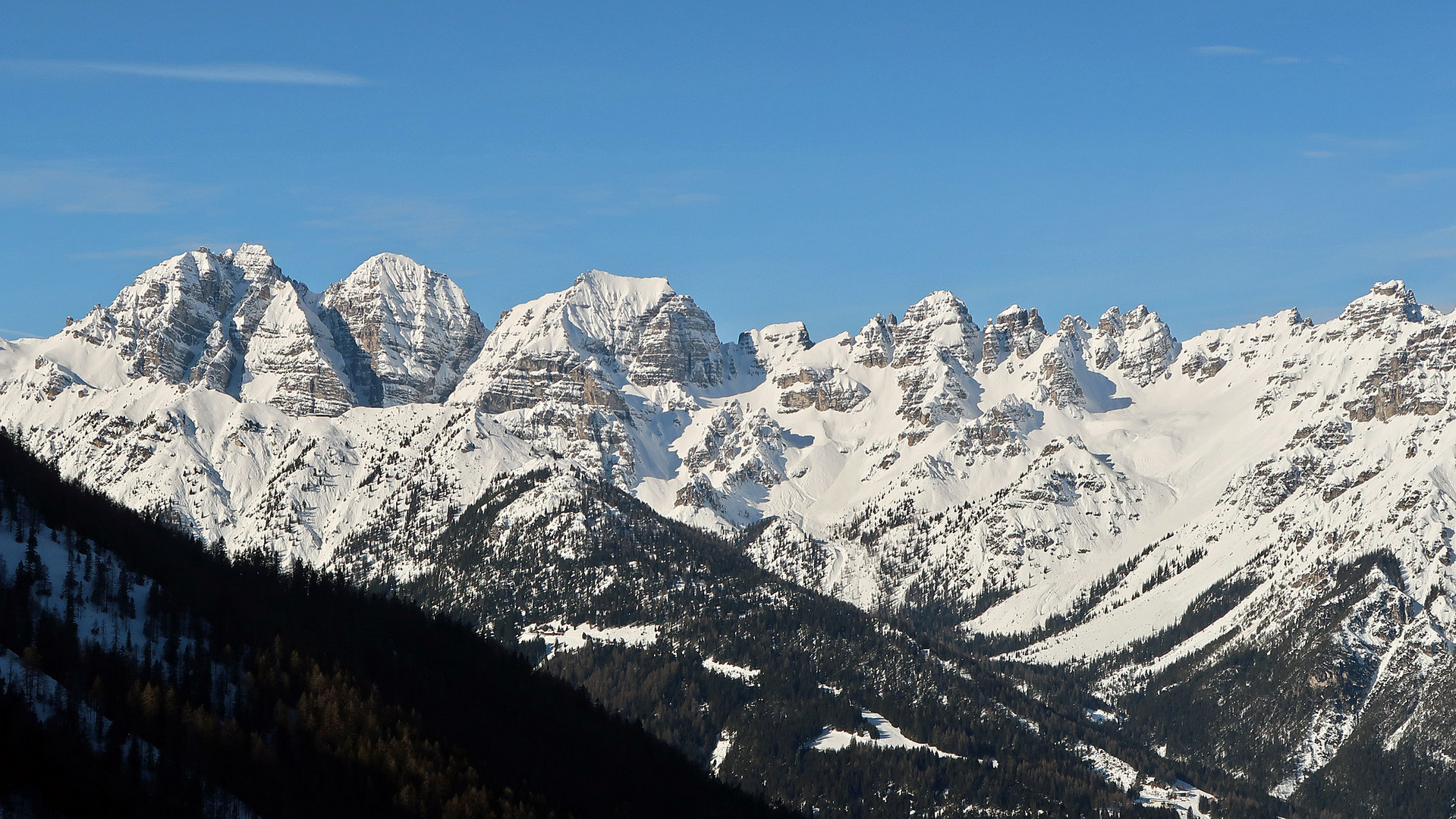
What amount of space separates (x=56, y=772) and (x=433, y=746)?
175ft

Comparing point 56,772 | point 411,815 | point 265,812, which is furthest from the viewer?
point 411,815

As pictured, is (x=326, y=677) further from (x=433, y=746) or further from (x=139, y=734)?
(x=139, y=734)

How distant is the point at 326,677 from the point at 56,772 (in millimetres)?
55152

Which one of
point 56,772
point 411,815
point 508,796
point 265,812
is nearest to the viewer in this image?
point 56,772

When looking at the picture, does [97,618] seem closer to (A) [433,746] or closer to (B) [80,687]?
(B) [80,687]

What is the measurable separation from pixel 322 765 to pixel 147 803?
106 ft

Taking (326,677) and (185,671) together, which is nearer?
(185,671)

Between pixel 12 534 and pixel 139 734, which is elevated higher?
pixel 12 534

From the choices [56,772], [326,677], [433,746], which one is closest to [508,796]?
[433,746]

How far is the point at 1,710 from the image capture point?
151 meters

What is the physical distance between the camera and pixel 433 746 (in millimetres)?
192750

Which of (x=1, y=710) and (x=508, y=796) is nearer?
(x=1, y=710)

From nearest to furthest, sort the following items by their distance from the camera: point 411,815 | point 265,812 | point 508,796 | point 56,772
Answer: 1. point 56,772
2. point 265,812
3. point 411,815
4. point 508,796

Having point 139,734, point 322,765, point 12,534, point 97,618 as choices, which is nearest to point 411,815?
point 322,765
